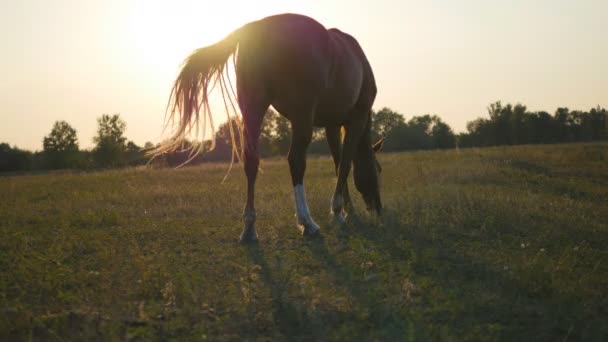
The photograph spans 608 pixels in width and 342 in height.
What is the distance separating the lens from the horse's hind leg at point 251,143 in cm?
542

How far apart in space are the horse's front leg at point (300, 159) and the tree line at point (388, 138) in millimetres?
34890

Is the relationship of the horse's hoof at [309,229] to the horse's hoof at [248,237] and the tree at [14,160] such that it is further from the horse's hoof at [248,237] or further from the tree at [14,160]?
the tree at [14,160]

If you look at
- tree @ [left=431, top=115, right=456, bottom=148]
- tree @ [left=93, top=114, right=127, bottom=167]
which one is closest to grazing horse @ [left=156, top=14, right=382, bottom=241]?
tree @ [left=93, top=114, right=127, bottom=167]

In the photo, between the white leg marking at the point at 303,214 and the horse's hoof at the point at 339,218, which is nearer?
the white leg marking at the point at 303,214

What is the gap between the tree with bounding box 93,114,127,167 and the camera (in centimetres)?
5203

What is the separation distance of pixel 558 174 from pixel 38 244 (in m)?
15.0

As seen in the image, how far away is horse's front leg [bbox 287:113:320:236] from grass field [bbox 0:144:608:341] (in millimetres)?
208

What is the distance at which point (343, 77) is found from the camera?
637cm

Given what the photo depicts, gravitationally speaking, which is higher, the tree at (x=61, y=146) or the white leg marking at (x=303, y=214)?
the tree at (x=61, y=146)

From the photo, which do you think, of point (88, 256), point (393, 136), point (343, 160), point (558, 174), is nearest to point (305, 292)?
point (88, 256)

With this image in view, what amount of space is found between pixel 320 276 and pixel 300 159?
1.87 metres

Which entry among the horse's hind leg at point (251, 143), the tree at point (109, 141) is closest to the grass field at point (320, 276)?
the horse's hind leg at point (251, 143)

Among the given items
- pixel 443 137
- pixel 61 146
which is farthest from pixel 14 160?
pixel 443 137

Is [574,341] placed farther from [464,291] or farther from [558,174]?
[558,174]
